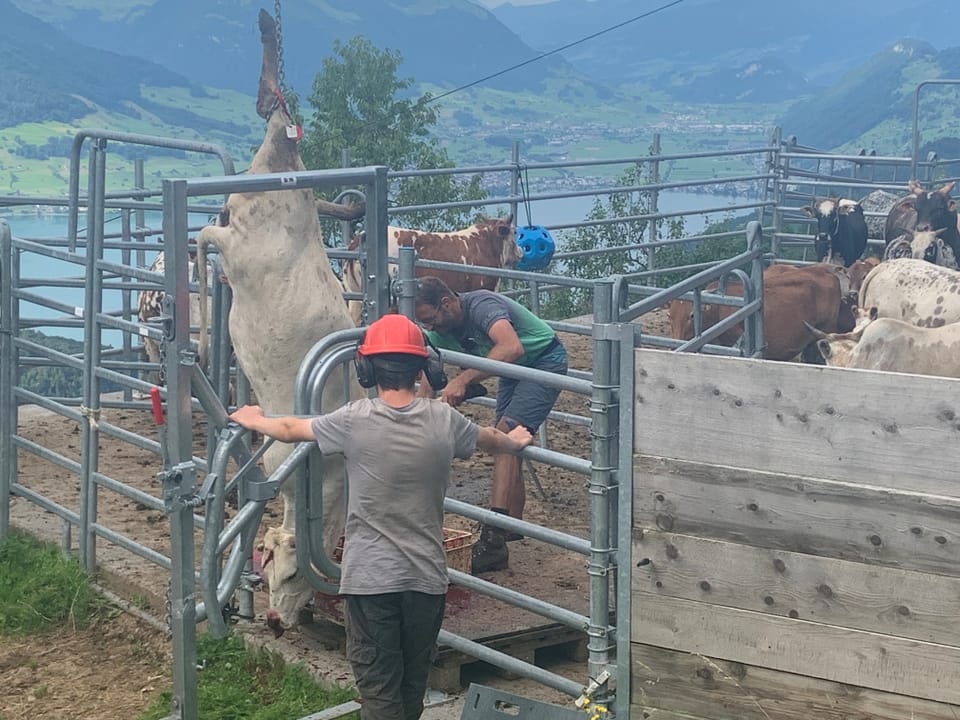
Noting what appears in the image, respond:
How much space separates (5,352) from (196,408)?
1178 mm

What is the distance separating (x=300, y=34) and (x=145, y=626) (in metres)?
81.8

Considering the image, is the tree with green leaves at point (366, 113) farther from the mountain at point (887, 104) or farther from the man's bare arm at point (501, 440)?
the mountain at point (887, 104)

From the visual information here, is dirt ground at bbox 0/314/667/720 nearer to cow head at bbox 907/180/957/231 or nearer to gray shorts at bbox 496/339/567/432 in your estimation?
gray shorts at bbox 496/339/567/432

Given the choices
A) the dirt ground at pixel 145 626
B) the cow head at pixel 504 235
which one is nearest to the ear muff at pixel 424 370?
the dirt ground at pixel 145 626

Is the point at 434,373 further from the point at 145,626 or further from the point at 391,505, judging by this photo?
the point at 145,626

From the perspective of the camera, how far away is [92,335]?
593 centimetres

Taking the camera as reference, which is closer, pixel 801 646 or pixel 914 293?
pixel 801 646

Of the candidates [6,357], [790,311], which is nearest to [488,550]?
[6,357]

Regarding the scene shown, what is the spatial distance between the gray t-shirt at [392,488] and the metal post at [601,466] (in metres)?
0.46

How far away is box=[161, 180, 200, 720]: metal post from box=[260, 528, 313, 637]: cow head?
2.67 feet

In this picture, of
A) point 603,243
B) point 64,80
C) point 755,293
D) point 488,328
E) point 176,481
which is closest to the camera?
point 176,481

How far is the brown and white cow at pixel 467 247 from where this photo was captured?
402 inches

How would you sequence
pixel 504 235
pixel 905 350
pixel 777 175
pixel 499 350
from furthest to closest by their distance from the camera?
pixel 777 175 < pixel 504 235 < pixel 905 350 < pixel 499 350

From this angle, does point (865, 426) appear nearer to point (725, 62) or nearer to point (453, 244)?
point (453, 244)
